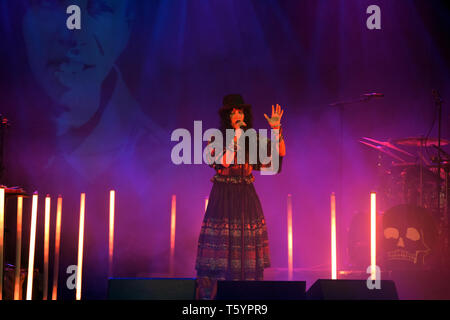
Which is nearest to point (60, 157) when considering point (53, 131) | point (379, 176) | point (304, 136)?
point (53, 131)

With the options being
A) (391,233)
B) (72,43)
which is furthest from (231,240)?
(72,43)

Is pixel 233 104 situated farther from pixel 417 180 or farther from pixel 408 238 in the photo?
pixel 417 180

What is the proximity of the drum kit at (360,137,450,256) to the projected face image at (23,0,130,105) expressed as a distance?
3327mm

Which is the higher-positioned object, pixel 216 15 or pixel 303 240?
pixel 216 15

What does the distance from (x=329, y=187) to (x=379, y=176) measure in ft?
2.05

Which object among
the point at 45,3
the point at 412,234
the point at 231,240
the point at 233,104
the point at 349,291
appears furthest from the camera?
the point at 45,3

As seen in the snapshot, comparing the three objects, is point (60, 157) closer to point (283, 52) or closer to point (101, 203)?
point (101, 203)

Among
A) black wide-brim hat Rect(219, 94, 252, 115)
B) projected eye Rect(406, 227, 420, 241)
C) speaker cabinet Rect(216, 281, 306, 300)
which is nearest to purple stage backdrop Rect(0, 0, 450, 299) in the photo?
projected eye Rect(406, 227, 420, 241)

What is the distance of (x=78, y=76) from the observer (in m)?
5.68

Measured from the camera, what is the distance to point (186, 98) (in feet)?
19.0

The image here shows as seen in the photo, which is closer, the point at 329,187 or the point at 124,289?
the point at 124,289

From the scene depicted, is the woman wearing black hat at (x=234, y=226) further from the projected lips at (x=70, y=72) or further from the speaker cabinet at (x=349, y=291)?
the projected lips at (x=70, y=72)

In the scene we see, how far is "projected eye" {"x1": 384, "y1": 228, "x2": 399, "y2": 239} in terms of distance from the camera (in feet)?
16.1

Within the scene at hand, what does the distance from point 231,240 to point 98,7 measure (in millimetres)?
3672
